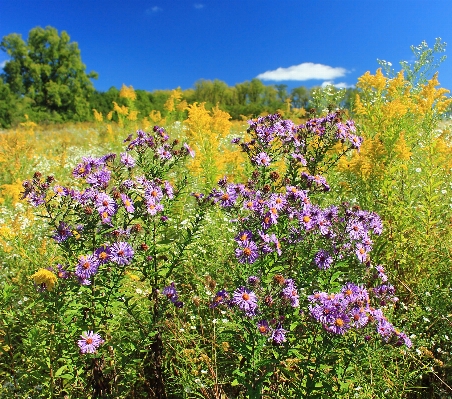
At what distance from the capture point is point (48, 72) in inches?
1517

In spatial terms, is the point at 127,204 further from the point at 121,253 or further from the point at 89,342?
the point at 89,342

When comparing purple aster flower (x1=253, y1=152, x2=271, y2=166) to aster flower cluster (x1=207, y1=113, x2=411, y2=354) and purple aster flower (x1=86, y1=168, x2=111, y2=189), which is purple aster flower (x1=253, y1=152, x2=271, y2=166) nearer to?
aster flower cluster (x1=207, y1=113, x2=411, y2=354)

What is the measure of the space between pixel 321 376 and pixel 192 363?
2.53ft

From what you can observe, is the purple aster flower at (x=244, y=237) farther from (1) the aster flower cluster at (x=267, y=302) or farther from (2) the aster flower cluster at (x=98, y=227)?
(2) the aster flower cluster at (x=98, y=227)

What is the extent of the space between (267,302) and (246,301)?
0.33 ft

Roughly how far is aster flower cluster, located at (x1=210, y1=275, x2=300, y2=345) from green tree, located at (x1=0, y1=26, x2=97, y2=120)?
38.2 metres

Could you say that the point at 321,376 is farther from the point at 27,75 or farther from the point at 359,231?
the point at 27,75

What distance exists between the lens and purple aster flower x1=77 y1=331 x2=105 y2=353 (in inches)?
72.3

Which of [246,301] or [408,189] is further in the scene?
[408,189]

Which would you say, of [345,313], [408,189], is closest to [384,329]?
[345,313]

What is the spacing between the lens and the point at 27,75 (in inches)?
1523

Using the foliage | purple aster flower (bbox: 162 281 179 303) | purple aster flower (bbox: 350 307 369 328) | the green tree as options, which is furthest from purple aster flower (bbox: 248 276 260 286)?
the green tree

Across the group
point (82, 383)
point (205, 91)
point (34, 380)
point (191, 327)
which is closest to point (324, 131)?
point (191, 327)

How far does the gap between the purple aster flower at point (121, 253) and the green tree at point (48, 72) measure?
3776 centimetres
